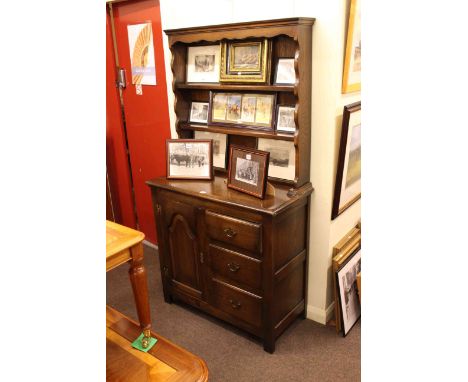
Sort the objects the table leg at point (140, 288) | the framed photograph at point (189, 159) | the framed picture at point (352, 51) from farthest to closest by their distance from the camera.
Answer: the framed photograph at point (189, 159)
the framed picture at point (352, 51)
the table leg at point (140, 288)

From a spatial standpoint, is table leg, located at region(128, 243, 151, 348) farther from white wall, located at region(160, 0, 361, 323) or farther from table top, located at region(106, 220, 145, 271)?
white wall, located at region(160, 0, 361, 323)

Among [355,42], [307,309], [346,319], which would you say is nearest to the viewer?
[355,42]

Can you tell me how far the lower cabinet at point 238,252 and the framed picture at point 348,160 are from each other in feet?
0.60

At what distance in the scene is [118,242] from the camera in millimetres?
1460

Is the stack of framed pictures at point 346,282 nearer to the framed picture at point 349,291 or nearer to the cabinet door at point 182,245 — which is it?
the framed picture at point 349,291

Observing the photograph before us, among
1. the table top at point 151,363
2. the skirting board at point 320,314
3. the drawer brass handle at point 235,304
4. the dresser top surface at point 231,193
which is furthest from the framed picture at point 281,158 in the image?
the table top at point 151,363

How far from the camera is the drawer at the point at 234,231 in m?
1.96

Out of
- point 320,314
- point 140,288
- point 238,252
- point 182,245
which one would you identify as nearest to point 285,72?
point 238,252

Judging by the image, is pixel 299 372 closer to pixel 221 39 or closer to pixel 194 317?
pixel 194 317

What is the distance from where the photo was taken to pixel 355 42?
1946mm

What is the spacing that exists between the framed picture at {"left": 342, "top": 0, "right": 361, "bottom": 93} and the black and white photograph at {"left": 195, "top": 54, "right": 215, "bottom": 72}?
31.2 inches

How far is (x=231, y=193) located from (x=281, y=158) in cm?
35
